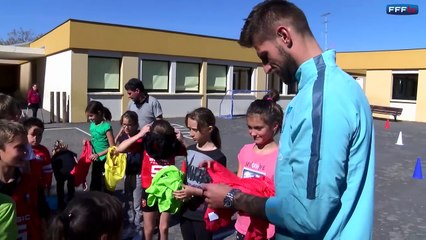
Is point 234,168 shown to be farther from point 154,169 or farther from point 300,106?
point 300,106

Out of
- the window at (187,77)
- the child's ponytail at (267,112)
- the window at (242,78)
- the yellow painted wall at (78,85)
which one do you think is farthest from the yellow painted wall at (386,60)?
the child's ponytail at (267,112)

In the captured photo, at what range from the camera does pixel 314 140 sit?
122 cm

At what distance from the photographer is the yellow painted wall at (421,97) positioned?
2586 cm

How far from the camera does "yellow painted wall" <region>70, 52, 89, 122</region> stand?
18203 millimetres

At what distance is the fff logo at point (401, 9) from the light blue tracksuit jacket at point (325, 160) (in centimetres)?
1917

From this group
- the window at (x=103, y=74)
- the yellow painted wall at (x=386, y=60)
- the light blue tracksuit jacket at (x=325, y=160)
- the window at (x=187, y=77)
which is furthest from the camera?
the yellow painted wall at (x=386, y=60)

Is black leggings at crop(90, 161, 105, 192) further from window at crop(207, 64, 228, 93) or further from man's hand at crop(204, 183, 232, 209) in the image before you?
window at crop(207, 64, 228, 93)

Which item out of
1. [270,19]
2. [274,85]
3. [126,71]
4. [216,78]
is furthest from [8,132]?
[274,85]

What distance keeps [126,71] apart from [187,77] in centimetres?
420

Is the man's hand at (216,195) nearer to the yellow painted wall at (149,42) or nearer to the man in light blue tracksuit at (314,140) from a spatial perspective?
the man in light blue tracksuit at (314,140)

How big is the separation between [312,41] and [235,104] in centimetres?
2241

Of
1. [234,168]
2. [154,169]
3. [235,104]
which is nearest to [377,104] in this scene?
[235,104]

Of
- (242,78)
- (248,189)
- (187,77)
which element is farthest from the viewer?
(242,78)

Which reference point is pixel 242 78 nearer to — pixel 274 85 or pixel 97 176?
pixel 274 85
